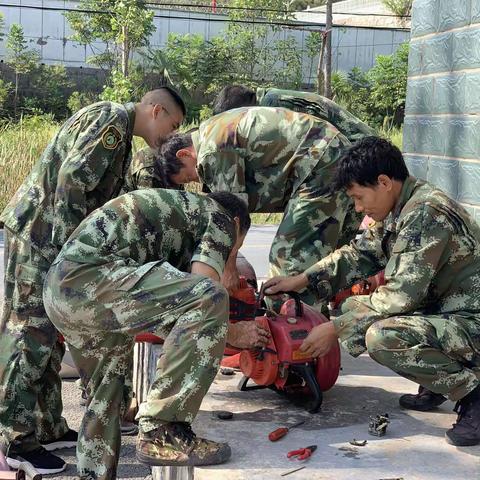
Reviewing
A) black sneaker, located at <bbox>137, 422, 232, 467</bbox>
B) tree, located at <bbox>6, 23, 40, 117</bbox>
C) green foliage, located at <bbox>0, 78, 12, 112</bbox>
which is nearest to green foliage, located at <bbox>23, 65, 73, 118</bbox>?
tree, located at <bbox>6, 23, 40, 117</bbox>

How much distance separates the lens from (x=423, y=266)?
12.3 ft

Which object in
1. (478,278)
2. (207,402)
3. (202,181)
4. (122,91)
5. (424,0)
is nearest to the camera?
(478,278)

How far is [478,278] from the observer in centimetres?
390

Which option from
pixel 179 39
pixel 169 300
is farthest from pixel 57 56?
pixel 169 300

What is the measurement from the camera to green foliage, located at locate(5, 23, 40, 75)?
786 inches

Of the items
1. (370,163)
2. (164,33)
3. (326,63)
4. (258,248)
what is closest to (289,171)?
(370,163)

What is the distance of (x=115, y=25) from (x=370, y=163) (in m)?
13.5

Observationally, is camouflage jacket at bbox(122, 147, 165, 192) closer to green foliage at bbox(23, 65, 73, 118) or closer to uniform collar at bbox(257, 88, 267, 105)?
uniform collar at bbox(257, 88, 267, 105)

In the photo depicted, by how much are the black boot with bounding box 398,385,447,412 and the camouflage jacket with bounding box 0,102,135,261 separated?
1730 mm

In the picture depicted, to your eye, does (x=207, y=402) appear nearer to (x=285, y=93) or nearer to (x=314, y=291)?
(x=314, y=291)

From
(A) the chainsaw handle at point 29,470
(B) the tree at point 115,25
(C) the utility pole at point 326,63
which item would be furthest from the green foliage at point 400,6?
(A) the chainsaw handle at point 29,470

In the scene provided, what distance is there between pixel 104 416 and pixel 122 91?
12.5m

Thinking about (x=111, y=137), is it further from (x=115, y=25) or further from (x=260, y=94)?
(x=115, y=25)

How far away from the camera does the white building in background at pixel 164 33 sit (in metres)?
21.2
